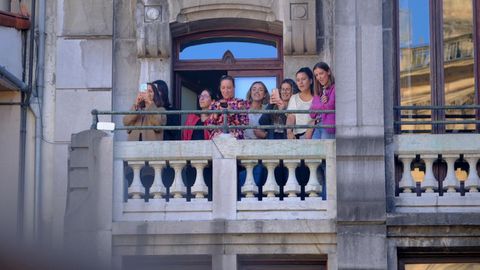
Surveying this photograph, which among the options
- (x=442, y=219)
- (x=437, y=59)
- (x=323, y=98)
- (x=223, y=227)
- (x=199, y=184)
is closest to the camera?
(x=442, y=219)

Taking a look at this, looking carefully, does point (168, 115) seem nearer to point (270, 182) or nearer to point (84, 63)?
point (84, 63)

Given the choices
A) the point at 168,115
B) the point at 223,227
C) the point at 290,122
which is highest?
the point at 168,115

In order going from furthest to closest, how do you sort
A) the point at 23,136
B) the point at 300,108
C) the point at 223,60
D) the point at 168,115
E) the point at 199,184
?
the point at 223,60 → the point at 23,136 → the point at 168,115 → the point at 300,108 → the point at 199,184

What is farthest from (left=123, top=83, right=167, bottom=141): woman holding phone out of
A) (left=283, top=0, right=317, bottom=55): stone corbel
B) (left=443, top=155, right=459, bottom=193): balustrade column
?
(left=443, top=155, right=459, bottom=193): balustrade column

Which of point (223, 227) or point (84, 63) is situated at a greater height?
point (84, 63)

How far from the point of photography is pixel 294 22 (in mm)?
21781

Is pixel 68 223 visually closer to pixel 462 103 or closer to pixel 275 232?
pixel 275 232

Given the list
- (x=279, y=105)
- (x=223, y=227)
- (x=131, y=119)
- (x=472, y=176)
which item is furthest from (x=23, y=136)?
(x=472, y=176)

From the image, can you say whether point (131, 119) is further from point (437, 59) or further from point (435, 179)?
point (437, 59)

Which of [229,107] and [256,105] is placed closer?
[229,107]

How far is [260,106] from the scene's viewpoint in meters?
20.6

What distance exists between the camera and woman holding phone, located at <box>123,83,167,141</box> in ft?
66.7

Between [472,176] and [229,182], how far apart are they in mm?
3190

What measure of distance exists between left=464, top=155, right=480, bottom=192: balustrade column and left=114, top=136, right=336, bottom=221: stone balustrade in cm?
177
